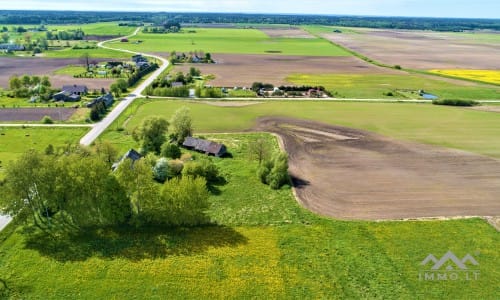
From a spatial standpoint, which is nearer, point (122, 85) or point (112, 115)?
point (112, 115)

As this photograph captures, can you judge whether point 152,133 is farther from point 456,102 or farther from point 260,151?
point 456,102

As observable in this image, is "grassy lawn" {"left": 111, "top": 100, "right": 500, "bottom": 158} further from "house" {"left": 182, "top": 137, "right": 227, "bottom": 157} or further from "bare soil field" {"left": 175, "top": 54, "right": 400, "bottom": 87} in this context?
"bare soil field" {"left": 175, "top": 54, "right": 400, "bottom": 87}

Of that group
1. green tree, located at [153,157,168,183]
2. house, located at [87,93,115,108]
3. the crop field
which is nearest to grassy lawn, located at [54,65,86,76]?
house, located at [87,93,115,108]

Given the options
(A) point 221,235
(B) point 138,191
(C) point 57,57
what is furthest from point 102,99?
(C) point 57,57

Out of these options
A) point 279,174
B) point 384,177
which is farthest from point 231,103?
point 384,177

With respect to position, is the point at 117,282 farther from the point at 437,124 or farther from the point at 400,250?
the point at 437,124
